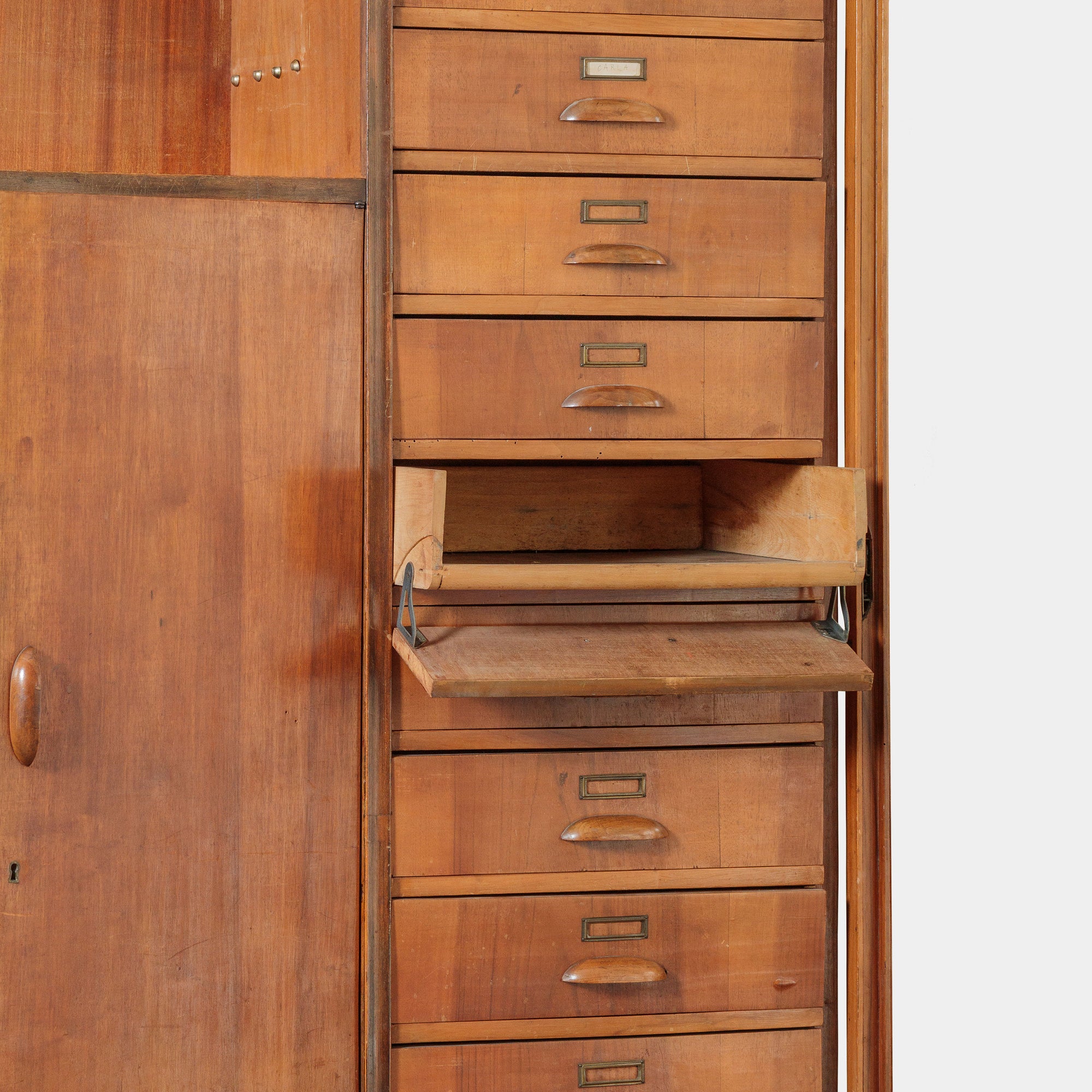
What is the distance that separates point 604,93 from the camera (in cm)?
161

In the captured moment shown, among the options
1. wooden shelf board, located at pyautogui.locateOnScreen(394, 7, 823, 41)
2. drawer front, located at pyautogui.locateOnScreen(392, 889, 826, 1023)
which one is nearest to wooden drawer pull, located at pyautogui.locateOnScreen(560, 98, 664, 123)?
wooden shelf board, located at pyautogui.locateOnScreen(394, 7, 823, 41)

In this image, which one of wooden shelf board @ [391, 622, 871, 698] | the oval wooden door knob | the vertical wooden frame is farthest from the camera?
the vertical wooden frame

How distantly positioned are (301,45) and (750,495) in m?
0.96

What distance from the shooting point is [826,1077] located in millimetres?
1703

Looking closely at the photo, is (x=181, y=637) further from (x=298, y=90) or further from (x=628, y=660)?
(x=298, y=90)

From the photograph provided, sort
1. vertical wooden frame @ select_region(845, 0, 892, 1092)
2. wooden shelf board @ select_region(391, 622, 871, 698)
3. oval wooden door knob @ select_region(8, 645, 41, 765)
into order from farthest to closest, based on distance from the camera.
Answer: vertical wooden frame @ select_region(845, 0, 892, 1092)
oval wooden door knob @ select_region(8, 645, 41, 765)
wooden shelf board @ select_region(391, 622, 871, 698)

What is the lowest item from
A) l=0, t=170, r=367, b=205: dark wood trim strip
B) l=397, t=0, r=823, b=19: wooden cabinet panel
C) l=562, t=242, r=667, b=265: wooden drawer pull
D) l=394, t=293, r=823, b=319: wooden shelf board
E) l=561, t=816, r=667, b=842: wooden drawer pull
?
l=561, t=816, r=667, b=842: wooden drawer pull

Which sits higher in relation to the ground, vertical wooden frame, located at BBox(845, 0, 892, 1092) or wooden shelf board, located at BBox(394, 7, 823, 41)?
wooden shelf board, located at BBox(394, 7, 823, 41)

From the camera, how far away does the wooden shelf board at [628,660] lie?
1.40m

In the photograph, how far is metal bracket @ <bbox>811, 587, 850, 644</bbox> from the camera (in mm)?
1625

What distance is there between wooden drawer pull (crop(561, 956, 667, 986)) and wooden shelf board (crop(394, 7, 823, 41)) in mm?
1375

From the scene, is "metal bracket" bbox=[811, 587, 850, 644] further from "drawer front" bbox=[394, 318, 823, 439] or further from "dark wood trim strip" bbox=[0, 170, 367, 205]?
"dark wood trim strip" bbox=[0, 170, 367, 205]

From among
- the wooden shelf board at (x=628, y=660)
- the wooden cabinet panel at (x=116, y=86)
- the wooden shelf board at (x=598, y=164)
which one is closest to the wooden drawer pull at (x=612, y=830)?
the wooden shelf board at (x=628, y=660)

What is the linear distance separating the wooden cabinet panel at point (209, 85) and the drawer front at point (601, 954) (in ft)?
3.69
